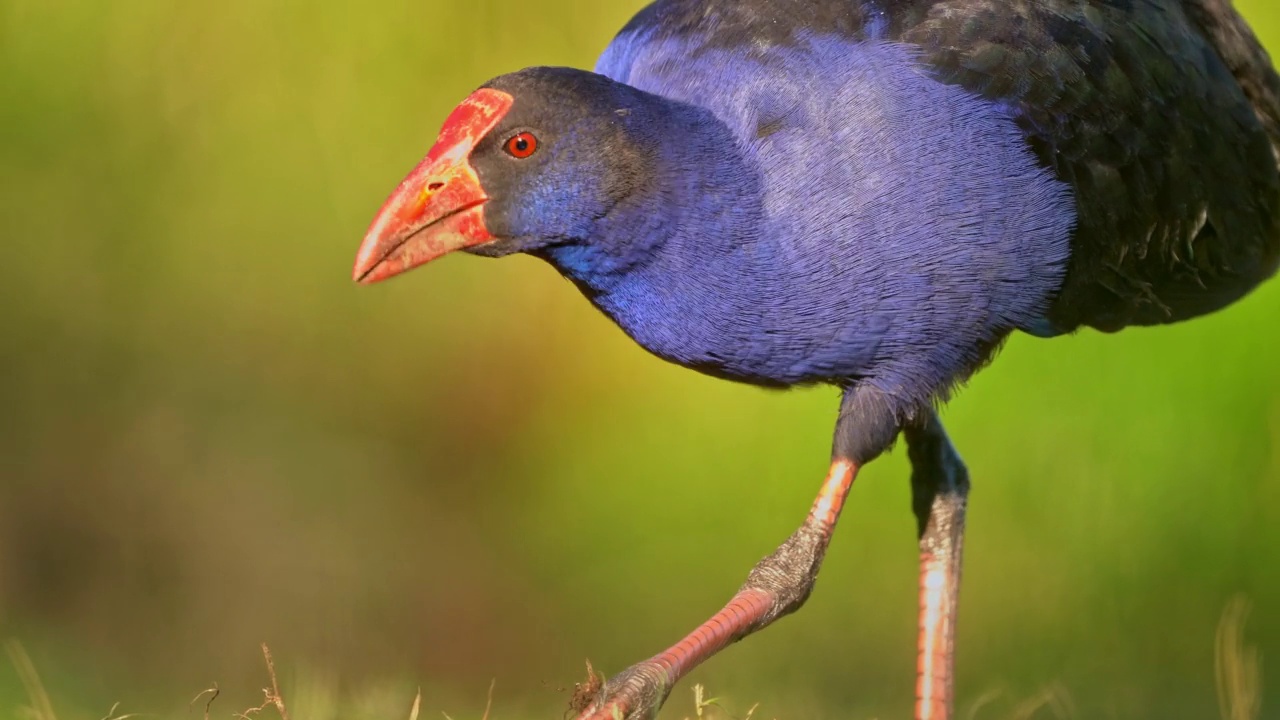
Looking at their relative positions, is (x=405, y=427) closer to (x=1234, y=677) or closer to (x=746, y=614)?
(x=746, y=614)

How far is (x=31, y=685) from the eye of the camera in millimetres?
2385

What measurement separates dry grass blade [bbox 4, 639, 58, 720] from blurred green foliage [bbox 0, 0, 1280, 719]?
5.12 feet

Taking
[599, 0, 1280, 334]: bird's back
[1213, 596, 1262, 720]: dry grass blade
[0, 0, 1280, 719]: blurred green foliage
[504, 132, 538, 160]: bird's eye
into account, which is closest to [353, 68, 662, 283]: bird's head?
[504, 132, 538, 160]: bird's eye

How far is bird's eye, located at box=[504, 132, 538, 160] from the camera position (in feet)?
7.27

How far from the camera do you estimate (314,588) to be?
Result: 448 cm

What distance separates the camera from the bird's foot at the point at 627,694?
2.12 meters

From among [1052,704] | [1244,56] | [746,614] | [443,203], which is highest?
[443,203]

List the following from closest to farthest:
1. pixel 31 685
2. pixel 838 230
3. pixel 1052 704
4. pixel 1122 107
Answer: pixel 838 230 → pixel 31 685 → pixel 1122 107 → pixel 1052 704

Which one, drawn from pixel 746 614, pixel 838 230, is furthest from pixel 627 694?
pixel 838 230

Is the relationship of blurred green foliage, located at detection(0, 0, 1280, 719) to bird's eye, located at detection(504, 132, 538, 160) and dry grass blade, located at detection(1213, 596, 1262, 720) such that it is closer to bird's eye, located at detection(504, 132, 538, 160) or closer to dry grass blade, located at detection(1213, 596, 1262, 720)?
dry grass blade, located at detection(1213, 596, 1262, 720)

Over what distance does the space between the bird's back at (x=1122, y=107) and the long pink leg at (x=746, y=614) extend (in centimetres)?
45

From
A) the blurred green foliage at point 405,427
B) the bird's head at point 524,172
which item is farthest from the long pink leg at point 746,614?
the blurred green foliage at point 405,427

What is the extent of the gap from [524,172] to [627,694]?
0.67 meters

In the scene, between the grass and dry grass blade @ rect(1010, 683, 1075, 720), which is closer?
the grass
